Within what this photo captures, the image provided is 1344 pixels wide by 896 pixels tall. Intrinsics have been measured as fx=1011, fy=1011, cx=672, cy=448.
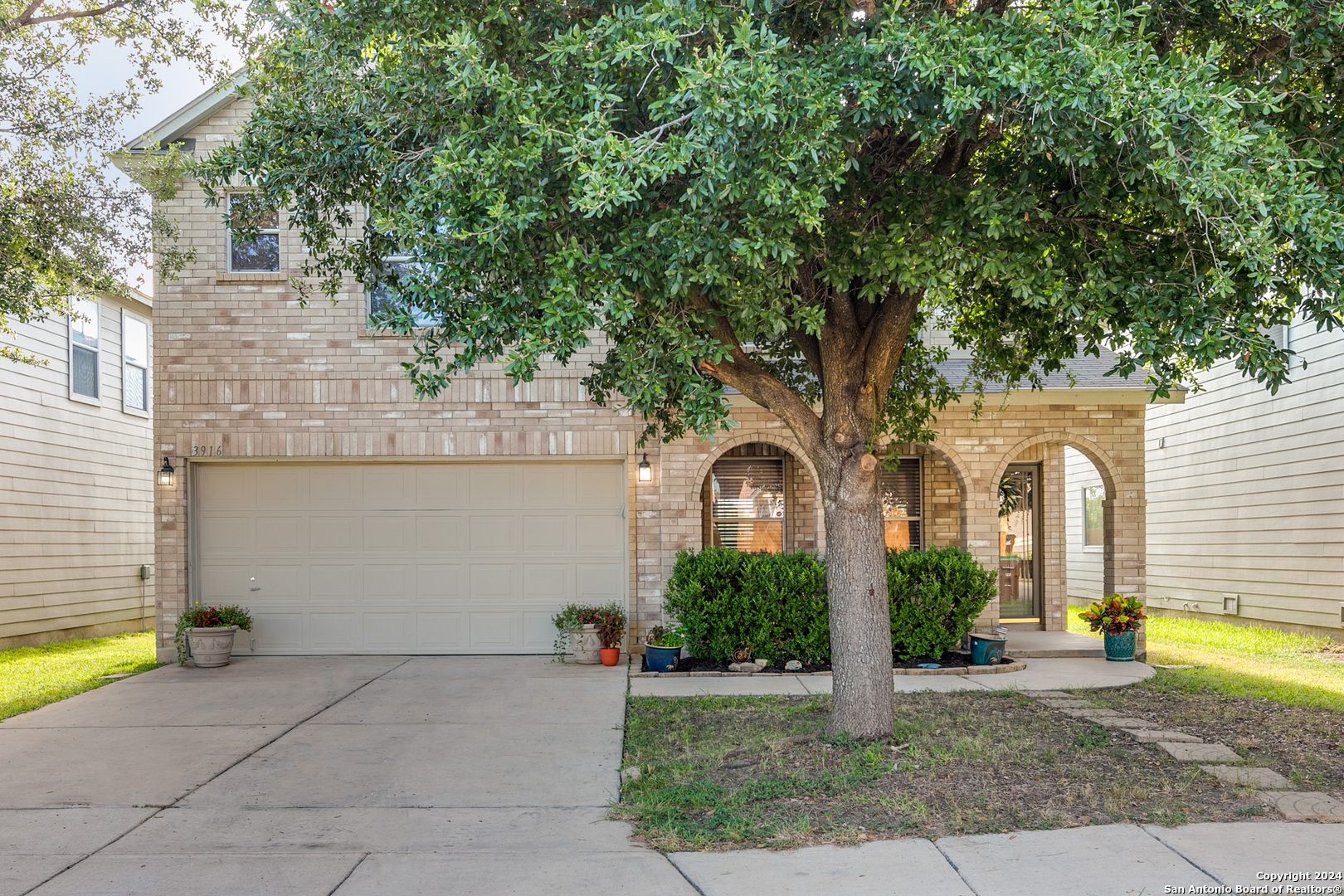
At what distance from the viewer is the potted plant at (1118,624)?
10930 millimetres

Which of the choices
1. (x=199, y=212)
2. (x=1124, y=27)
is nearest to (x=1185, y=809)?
(x=1124, y=27)

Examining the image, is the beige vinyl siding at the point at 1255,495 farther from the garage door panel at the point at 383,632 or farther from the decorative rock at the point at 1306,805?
the garage door panel at the point at 383,632

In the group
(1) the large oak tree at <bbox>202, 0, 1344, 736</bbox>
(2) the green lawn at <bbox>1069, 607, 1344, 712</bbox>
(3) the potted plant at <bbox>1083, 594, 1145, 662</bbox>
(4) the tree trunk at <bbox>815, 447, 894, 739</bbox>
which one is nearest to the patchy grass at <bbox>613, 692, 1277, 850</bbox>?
(4) the tree trunk at <bbox>815, 447, 894, 739</bbox>

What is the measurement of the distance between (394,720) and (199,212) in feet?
22.4

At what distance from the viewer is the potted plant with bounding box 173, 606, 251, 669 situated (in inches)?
433

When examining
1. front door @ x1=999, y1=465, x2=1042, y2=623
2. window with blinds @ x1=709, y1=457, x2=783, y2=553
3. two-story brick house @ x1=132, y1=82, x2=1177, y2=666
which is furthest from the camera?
front door @ x1=999, y1=465, x2=1042, y2=623

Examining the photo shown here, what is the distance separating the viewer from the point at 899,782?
6090mm

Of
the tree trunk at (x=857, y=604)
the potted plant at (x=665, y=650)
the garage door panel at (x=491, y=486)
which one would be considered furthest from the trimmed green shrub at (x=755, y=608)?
the tree trunk at (x=857, y=604)

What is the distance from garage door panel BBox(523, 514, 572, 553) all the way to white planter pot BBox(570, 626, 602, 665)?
121 centimetres

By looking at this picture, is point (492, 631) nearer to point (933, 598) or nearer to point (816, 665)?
point (816, 665)

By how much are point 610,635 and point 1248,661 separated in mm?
7134

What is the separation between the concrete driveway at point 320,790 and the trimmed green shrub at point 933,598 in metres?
3.05

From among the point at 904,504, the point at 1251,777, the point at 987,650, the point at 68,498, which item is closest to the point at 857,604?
the point at 1251,777

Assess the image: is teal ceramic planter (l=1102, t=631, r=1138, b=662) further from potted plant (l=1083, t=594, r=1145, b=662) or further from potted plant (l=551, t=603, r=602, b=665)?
potted plant (l=551, t=603, r=602, b=665)
